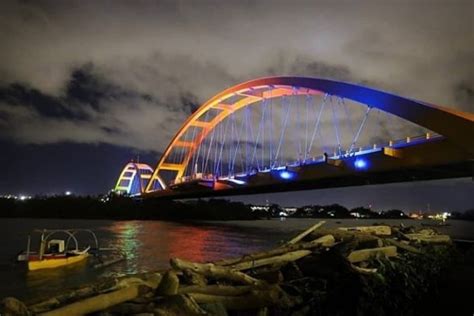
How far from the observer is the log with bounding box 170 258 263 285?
19.5 feet

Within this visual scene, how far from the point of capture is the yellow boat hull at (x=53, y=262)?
2178 centimetres

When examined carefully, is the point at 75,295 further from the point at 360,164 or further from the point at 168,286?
the point at 360,164

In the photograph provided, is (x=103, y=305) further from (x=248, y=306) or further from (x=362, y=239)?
(x=362, y=239)

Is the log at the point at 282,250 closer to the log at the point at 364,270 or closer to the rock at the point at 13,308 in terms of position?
the log at the point at 364,270

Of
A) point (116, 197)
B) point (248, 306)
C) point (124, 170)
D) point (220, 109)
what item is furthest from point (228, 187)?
point (124, 170)

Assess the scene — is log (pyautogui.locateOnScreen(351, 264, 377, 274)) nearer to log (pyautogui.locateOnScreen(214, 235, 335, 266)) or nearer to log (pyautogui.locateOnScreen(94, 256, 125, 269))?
log (pyautogui.locateOnScreen(214, 235, 335, 266))

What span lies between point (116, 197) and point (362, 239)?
118543 mm

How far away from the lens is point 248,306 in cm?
601

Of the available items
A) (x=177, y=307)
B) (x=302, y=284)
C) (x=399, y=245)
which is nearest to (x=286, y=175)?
(x=399, y=245)

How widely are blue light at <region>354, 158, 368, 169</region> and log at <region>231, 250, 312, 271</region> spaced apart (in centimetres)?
2588

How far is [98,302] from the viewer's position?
4.95 meters

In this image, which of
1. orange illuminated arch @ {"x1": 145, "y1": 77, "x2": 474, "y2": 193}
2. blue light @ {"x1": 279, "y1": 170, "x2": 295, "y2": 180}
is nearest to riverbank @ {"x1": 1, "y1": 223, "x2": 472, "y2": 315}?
orange illuminated arch @ {"x1": 145, "y1": 77, "x2": 474, "y2": 193}

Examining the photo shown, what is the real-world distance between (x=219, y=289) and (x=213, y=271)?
0.34 meters

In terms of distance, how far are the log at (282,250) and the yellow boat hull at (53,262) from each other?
694 inches
